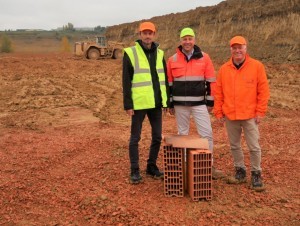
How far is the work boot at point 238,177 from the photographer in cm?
507

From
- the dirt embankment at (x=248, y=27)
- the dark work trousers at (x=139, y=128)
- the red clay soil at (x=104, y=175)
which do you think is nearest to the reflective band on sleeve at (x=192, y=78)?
the dark work trousers at (x=139, y=128)

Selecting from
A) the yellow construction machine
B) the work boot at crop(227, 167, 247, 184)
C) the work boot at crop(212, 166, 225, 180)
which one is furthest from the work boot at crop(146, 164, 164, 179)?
the yellow construction machine

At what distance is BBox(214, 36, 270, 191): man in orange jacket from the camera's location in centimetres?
462

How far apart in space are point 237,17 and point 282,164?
69.9 feet

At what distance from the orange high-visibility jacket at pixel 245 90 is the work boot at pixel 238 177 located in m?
0.84

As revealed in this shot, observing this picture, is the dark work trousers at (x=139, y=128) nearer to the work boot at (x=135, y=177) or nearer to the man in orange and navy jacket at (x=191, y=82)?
the work boot at (x=135, y=177)

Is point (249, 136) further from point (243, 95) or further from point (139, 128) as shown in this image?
point (139, 128)

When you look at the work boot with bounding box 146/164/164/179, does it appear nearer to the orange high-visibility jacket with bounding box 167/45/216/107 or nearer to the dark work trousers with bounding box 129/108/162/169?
the dark work trousers with bounding box 129/108/162/169

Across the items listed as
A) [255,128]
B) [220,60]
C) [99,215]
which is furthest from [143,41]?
[220,60]

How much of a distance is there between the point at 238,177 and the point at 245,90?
128 centimetres

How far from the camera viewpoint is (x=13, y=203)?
15.2 ft

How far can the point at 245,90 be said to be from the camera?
15.3 feet

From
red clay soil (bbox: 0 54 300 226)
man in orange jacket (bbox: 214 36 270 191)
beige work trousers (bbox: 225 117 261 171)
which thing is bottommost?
red clay soil (bbox: 0 54 300 226)

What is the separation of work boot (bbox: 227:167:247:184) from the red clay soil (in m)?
0.08
